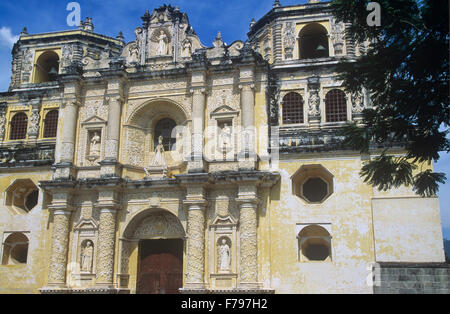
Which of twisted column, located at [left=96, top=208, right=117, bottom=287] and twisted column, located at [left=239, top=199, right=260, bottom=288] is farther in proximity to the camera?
twisted column, located at [left=96, top=208, right=117, bottom=287]

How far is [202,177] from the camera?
73.2ft

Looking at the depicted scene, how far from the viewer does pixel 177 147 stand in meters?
25.2

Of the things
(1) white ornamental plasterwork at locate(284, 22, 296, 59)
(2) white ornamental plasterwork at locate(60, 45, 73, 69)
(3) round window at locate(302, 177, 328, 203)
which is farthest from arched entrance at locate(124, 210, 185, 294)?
(2) white ornamental plasterwork at locate(60, 45, 73, 69)

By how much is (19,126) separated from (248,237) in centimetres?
1411

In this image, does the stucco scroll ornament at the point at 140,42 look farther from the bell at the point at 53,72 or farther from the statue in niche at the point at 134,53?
the bell at the point at 53,72

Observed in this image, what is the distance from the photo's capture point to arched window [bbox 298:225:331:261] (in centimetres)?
2227

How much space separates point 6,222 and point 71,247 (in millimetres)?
3899

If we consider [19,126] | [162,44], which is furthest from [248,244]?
[19,126]

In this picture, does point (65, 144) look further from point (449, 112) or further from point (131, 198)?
point (449, 112)

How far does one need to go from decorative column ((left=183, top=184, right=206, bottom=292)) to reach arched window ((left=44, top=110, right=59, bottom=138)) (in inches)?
346

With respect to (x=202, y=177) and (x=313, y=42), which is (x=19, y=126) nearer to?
(x=202, y=177)

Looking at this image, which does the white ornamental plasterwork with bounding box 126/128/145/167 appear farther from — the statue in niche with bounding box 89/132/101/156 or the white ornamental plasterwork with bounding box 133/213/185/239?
the white ornamental plasterwork with bounding box 133/213/185/239

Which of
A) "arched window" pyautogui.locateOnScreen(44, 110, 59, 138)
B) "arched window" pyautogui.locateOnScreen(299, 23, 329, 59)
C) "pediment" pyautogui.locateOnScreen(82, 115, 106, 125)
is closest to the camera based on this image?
"pediment" pyautogui.locateOnScreen(82, 115, 106, 125)

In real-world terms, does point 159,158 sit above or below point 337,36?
below
